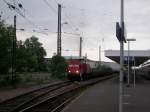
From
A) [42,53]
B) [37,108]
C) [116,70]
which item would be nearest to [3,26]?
[37,108]

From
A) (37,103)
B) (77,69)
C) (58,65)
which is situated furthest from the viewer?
(58,65)

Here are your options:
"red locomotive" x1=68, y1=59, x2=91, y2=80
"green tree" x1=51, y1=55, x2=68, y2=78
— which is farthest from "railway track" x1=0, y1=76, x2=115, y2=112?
"green tree" x1=51, y1=55, x2=68, y2=78

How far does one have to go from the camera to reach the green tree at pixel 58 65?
193 ft

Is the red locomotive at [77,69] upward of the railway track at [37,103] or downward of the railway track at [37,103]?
upward

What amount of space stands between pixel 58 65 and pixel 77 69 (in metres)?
6.35

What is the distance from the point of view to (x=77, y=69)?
53188 mm

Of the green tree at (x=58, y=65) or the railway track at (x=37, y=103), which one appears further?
the green tree at (x=58, y=65)

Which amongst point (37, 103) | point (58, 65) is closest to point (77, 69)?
point (58, 65)

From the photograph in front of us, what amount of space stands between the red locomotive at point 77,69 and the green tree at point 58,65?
151 inches

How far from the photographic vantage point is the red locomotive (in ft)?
174

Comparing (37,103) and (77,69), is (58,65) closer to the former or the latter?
(77,69)

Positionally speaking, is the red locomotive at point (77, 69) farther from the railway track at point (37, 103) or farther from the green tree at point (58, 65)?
the railway track at point (37, 103)

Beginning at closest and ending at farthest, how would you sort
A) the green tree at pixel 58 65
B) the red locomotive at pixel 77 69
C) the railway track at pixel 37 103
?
the railway track at pixel 37 103
the red locomotive at pixel 77 69
the green tree at pixel 58 65

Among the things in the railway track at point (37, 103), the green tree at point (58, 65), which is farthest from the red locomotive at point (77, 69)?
the railway track at point (37, 103)
